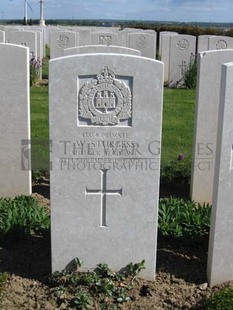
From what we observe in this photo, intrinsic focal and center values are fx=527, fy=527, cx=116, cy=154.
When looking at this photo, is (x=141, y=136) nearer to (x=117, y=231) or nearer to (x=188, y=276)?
(x=117, y=231)

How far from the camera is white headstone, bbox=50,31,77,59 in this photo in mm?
15602

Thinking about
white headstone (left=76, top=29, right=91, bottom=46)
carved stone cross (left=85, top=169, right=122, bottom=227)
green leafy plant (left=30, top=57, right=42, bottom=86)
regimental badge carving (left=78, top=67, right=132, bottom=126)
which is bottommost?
carved stone cross (left=85, top=169, right=122, bottom=227)

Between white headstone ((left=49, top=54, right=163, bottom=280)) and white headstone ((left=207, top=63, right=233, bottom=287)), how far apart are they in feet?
1.38

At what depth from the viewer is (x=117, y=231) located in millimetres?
3908

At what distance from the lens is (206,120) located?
548 centimetres

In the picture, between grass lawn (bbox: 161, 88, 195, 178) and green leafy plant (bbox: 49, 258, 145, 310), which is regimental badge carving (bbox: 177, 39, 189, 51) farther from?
green leafy plant (bbox: 49, 258, 145, 310)

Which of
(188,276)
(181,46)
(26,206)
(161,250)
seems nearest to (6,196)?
(26,206)

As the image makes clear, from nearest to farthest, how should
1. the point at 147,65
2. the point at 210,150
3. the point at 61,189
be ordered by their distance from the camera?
the point at 147,65, the point at 61,189, the point at 210,150

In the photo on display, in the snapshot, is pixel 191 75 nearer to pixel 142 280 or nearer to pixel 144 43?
pixel 144 43

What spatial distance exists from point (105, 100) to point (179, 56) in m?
11.1

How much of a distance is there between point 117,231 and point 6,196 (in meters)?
2.23

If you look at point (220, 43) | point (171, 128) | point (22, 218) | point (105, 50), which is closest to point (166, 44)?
point (220, 43)

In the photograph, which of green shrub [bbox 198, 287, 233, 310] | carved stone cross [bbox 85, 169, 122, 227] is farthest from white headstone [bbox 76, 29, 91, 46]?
green shrub [bbox 198, 287, 233, 310]

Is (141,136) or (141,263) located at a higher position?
(141,136)
